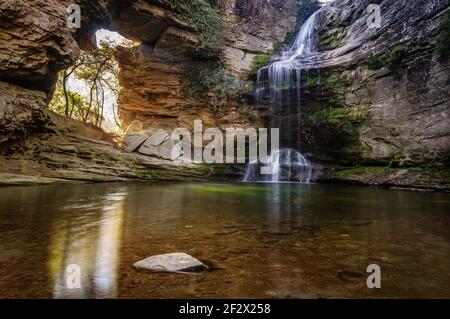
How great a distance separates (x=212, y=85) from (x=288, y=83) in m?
4.14

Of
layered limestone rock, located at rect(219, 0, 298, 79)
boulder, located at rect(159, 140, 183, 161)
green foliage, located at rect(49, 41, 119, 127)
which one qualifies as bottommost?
boulder, located at rect(159, 140, 183, 161)

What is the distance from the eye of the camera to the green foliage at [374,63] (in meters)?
12.0

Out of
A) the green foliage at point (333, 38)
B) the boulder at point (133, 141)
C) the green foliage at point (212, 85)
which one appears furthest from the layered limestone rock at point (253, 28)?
the boulder at point (133, 141)

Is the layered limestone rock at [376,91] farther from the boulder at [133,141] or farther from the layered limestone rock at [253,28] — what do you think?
the boulder at [133,141]

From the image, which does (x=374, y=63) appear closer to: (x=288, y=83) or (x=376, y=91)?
(x=376, y=91)

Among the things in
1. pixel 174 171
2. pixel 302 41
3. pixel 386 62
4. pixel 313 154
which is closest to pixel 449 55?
pixel 386 62

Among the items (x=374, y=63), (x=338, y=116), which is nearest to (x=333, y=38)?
(x=374, y=63)

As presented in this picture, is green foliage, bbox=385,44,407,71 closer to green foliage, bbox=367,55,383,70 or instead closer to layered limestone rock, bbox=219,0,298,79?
green foliage, bbox=367,55,383,70

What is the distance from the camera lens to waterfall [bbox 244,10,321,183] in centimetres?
1362

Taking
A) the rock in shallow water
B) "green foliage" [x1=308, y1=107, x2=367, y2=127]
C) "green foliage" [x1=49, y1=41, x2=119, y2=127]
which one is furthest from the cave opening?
the rock in shallow water

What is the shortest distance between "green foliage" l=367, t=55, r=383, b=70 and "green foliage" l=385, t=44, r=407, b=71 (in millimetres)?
423

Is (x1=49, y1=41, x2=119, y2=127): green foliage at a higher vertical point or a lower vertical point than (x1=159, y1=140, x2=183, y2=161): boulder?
higher

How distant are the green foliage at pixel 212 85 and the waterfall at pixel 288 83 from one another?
131cm
